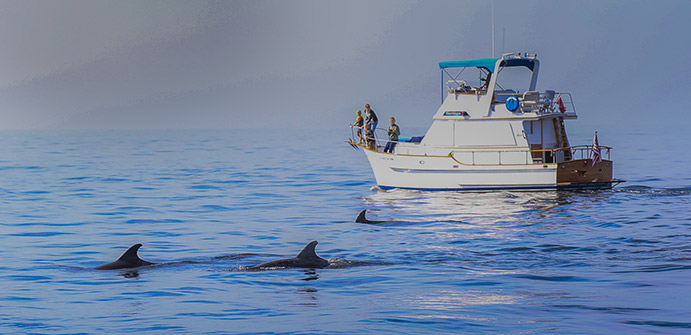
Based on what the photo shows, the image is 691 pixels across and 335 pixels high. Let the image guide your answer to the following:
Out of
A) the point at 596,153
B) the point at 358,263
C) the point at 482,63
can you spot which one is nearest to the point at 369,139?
the point at 482,63

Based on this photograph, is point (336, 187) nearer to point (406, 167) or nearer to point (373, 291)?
point (406, 167)

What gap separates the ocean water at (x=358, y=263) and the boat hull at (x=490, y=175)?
21.2 inches

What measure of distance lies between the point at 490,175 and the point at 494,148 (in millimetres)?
1565

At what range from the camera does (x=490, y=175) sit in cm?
3731

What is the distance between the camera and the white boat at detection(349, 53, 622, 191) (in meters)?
37.0

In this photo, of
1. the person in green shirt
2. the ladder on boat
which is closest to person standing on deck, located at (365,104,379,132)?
the person in green shirt

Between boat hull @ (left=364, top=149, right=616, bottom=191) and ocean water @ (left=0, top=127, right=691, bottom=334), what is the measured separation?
1.77ft

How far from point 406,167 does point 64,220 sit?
14.7 meters

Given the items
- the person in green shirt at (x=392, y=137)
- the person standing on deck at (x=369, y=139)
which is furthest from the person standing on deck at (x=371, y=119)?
the person in green shirt at (x=392, y=137)

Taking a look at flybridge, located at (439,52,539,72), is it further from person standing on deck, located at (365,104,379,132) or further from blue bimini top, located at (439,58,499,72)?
person standing on deck, located at (365,104,379,132)

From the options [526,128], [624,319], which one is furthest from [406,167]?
[624,319]

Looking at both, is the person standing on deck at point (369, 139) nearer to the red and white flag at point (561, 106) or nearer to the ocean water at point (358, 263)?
the ocean water at point (358, 263)

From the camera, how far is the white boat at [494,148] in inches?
1458

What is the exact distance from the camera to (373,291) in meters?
18.0
